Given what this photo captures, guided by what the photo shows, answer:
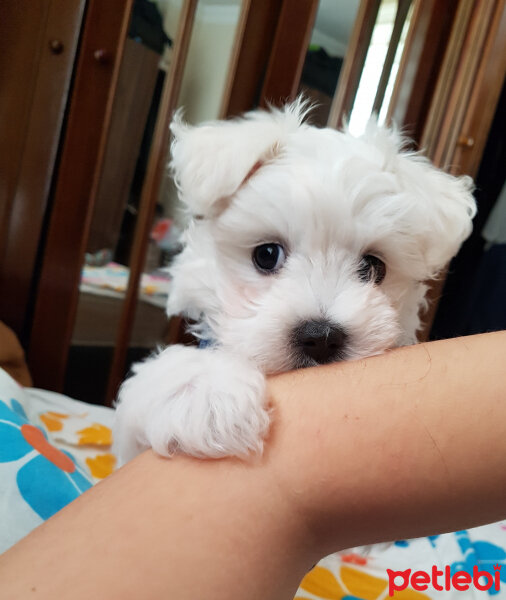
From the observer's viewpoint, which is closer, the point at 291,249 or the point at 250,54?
the point at 291,249

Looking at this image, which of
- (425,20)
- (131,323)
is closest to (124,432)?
(131,323)

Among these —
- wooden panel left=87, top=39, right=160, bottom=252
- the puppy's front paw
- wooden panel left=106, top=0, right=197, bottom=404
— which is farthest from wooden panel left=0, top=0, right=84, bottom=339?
the puppy's front paw

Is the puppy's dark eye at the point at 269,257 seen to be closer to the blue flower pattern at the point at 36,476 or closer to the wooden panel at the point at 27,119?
the blue flower pattern at the point at 36,476

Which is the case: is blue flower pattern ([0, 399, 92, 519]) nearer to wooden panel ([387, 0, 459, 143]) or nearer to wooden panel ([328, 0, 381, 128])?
wooden panel ([328, 0, 381, 128])

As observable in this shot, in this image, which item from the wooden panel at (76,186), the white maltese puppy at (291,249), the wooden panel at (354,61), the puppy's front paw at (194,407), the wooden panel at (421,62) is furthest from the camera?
the wooden panel at (421,62)

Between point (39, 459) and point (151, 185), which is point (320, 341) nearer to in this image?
point (39, 459)

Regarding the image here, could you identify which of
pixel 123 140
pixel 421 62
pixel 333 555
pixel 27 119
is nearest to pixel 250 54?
pixel 123 140

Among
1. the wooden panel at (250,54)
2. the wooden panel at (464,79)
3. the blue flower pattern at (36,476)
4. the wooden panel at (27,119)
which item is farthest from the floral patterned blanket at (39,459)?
the wooden panel at (464,79)
